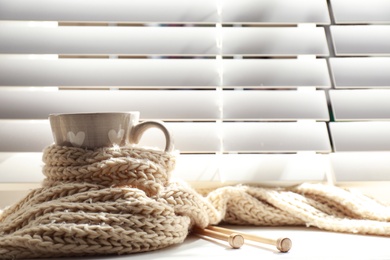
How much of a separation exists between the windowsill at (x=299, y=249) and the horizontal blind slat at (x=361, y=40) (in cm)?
40

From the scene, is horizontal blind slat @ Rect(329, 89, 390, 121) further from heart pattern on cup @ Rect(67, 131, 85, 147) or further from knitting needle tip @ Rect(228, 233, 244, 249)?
heart pattern on cup @ Rect(67, 131, 85, 147)

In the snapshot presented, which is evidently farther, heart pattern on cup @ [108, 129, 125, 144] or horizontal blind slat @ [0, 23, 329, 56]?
horizontal blind slat @ [0, 23, 329, 56]

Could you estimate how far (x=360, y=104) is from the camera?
0.99 meters

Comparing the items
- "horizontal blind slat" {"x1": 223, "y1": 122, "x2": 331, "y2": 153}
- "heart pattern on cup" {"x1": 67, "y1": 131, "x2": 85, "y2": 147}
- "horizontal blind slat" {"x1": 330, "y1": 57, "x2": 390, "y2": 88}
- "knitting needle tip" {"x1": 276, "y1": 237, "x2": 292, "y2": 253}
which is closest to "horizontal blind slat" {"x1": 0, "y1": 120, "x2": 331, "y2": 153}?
"horizontal blind slat" {"x1": 223, "y1": 122, "x2": 331, "y2": 153}

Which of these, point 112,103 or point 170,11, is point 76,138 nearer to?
point 112,103

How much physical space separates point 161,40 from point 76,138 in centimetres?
33

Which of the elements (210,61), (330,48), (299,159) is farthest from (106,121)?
(330,48)

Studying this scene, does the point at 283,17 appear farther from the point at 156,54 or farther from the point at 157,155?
the point at 157,155

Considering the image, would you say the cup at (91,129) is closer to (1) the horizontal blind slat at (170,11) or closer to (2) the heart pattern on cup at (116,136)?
(2) the heart pattern on cup at (116,136)

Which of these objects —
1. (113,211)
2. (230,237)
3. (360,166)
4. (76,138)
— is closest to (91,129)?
(76,138)

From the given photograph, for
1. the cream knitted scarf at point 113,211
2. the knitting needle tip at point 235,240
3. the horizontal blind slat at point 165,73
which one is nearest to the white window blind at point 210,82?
the horizontal blind slat at point 165,73

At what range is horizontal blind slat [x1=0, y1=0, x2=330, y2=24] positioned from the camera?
3.08 feet

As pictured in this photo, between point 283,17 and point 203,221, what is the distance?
469 mm

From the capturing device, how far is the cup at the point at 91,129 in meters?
0.71
